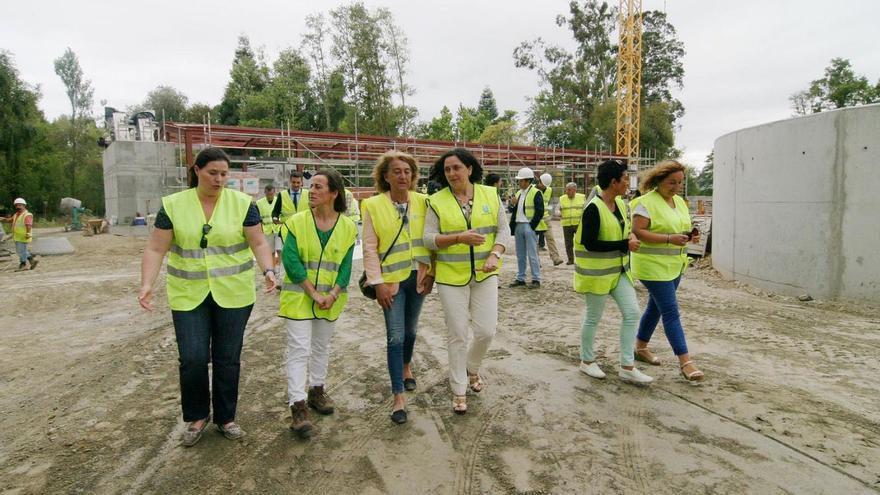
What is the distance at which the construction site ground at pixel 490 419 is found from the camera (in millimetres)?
2828

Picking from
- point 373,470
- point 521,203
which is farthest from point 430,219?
point 521,203

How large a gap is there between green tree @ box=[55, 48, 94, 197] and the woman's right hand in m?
57.6

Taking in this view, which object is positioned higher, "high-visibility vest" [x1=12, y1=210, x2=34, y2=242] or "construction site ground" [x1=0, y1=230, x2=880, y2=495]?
"high-visibility vest" [x1=12, y1=210, x2=34, y2=242]

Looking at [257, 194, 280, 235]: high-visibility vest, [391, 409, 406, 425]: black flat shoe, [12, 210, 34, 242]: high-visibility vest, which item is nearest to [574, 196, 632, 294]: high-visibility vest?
[391, 409, 406, 425]: black flat shoe

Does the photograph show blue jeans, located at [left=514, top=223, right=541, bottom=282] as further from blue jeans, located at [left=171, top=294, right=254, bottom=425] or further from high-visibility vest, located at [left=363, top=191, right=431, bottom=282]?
blue jeans, located at [left=171, top=294, right=254, bottom=425]

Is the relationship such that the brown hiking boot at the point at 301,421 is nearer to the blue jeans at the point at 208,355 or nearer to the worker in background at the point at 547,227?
the blue jeans at the point at 208,355

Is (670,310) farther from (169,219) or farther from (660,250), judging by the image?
(169,219)

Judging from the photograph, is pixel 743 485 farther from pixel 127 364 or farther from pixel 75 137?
pixel 75 137

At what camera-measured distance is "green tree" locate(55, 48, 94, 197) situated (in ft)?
163

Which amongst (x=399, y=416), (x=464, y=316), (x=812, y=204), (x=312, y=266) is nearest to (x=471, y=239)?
(x=464, y=316)

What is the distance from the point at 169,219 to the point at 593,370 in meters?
3.32

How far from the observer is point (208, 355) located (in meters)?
3.19

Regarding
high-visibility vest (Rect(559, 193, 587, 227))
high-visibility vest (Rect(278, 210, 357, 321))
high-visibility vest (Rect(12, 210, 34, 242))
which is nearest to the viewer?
high-visibility vest (Rect(278, 210, 357, 321))

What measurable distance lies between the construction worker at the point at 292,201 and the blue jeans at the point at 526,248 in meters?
3.34
